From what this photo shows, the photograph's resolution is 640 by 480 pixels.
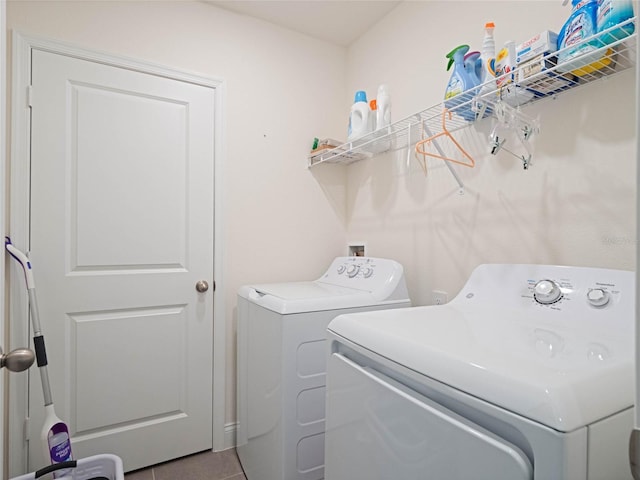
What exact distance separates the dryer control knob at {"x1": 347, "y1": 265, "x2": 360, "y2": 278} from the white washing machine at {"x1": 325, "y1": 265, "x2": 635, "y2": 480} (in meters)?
0.72

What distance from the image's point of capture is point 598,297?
35.5 inches

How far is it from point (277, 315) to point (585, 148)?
123 centimetres

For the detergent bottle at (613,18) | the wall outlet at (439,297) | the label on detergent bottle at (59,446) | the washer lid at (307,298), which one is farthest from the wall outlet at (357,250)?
the label on detergent bottle at (59,446)

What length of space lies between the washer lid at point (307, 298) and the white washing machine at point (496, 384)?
39 centimetres

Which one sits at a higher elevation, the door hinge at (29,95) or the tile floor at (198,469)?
the door hinge at (29,95)

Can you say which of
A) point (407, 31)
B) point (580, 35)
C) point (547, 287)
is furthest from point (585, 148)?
point (407, 31)

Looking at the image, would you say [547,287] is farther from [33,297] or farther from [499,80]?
[33,297]

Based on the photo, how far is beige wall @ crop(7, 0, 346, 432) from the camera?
5.73 ft

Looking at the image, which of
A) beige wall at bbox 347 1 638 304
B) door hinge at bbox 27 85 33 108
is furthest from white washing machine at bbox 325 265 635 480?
door hinge at bbox 27 85 33 108

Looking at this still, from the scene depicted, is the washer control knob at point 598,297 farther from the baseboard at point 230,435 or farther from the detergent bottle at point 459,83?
the baseboard at point 230,435

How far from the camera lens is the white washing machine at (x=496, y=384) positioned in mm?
506

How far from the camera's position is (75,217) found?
162 centimetres

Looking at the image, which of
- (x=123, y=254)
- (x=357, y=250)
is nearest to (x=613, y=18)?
(x=357, y=250)

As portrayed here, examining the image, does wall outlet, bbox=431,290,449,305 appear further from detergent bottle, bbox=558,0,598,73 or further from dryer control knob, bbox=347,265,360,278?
detergent bottle, bbox=558,0,598,73
